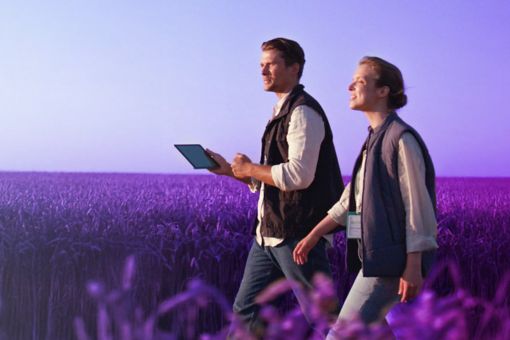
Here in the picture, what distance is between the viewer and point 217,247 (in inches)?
193

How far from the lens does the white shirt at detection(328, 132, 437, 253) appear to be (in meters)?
2.36

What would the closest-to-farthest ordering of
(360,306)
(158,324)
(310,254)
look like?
(360,306) < (310,254) < (158,324)

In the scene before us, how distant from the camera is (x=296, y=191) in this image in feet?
9.57

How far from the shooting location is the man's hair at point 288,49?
3000 mm

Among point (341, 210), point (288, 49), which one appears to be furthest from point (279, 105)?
point (341, 210)

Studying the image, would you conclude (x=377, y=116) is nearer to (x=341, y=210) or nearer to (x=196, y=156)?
(x=341, y=210)

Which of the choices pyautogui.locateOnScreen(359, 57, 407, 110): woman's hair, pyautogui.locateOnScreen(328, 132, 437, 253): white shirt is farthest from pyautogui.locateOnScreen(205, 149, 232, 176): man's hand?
pyautogui.locateOnScreen(328, 132, 437, 253): white shirt

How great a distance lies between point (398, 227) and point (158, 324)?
99.3 inches

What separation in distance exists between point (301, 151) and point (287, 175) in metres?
0.10

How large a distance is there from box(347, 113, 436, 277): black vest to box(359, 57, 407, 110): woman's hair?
0.09 meters

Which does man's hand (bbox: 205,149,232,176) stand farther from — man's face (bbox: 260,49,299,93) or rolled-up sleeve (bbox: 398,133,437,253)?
rolled-up sleeve (bbox: 398,133,437,253)

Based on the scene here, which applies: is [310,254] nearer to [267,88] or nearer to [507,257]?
[267,88]

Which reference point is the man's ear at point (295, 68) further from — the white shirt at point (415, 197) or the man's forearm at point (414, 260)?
the man's forearm at point (414, 260)

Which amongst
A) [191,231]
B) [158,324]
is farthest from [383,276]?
[191,231]
